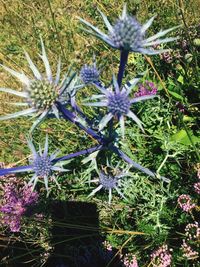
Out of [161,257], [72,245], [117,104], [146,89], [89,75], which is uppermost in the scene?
[146,89]

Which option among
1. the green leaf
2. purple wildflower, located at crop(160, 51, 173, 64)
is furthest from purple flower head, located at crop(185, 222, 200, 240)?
purple wildflower, located at crop(160, 51, 173, 64)

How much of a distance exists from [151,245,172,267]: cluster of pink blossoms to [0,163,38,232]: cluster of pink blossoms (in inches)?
28.0

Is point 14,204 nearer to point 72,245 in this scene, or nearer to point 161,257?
point 72,245

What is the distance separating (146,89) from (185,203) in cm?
73

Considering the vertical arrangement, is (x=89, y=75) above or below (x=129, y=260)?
above

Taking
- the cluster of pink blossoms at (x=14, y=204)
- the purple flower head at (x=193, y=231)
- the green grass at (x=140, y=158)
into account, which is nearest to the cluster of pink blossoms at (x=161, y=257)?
the green grass at (x=140, y=158)

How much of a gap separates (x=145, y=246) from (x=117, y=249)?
22 cm

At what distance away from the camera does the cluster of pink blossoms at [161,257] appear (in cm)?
171

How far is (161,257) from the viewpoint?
5.64 feet

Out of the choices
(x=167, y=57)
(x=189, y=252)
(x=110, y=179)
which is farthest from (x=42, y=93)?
(x=167, y=57)

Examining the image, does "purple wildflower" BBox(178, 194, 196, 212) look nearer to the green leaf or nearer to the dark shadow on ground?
the green leaf

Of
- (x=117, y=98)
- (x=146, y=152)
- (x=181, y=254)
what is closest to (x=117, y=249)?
(x=181, y=254)

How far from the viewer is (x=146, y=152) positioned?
2.14 m

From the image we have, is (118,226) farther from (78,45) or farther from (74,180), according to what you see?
(78,45)
